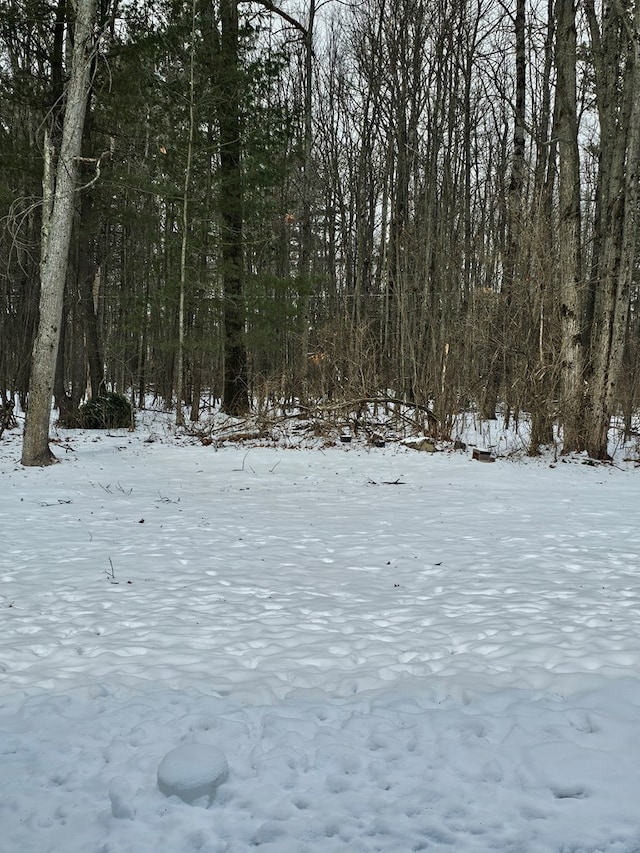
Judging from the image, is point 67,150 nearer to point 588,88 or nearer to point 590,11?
point 590,11

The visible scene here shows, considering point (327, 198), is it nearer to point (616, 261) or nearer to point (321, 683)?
point (616, 261)

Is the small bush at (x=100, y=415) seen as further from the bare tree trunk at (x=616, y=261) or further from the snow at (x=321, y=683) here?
the bare tree trunk at (x=616, y=261)

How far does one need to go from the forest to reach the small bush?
0.33 m

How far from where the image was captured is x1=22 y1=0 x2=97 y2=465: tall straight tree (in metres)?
8.98

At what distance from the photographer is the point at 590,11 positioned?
11695 millimetres

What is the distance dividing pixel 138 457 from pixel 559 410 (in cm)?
770

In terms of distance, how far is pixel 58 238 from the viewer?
9.14 meters

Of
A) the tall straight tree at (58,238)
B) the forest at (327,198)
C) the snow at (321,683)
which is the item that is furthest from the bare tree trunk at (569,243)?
the tall straight tree at (58,238)

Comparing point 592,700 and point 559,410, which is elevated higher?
point 559,410

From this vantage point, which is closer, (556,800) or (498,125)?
(556,800)

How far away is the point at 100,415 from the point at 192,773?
13931 mm

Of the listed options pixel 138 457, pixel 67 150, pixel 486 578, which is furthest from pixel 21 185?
pixel 486 578

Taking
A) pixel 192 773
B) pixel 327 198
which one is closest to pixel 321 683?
pixel 192 773

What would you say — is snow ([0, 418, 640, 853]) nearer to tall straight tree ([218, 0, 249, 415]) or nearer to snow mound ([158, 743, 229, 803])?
snow mound ([158, 743, 229, 803])
